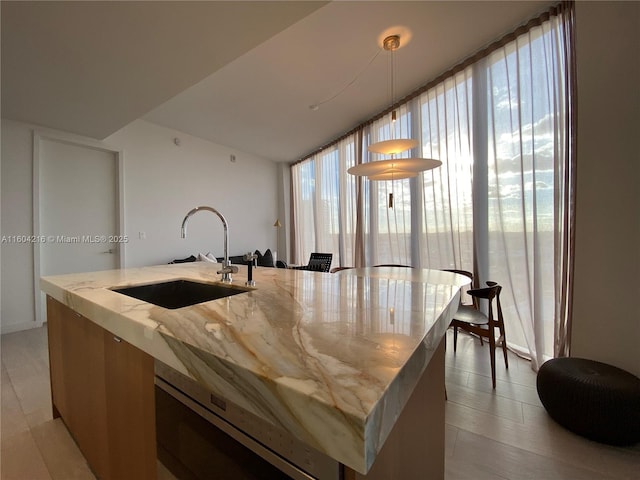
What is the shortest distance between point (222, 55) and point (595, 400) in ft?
11.2

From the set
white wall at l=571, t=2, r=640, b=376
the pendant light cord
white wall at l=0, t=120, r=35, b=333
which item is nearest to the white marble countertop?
white wall at l=571, t=2, r=640, b=376

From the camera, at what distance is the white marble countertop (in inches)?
15.0

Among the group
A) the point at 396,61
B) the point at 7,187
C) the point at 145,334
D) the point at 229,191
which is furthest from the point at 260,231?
the point at 145,334

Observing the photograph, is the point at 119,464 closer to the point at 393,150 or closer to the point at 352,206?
the point at 393,150

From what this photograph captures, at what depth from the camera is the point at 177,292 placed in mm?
1592

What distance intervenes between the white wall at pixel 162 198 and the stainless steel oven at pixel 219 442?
4.10 m

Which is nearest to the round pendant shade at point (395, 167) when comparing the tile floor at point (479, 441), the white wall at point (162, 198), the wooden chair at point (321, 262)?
the tile floor at point (479, 441)

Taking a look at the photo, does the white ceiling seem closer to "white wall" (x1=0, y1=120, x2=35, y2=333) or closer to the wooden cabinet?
"white wall" (x1=0, y1=120, x2=35, y2=333)

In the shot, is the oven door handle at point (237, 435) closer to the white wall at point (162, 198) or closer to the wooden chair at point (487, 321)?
the wooden chair at point (487, 321)

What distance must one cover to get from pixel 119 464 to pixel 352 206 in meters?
4.20

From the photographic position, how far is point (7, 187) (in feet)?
10.2

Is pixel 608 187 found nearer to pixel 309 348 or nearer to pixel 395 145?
pixel 395 145

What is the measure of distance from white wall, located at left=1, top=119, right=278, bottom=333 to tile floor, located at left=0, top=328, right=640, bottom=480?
1.73 m

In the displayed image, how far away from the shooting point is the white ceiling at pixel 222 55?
1.71m
